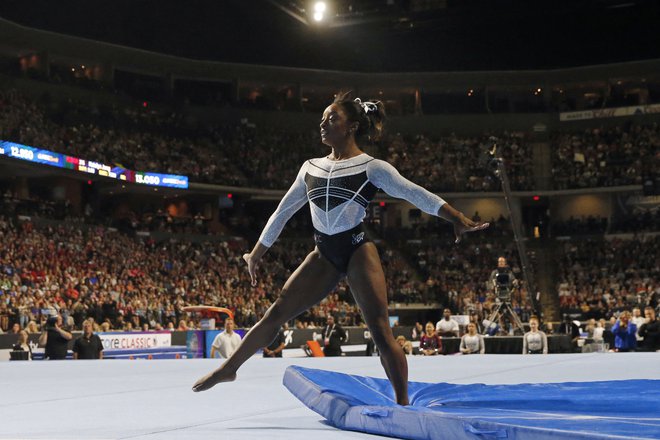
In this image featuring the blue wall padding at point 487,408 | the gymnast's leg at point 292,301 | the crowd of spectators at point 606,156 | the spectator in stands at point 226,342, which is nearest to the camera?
the blue wall padding at point 487,408

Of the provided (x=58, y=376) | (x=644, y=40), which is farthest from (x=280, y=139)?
(x=58, y=376)

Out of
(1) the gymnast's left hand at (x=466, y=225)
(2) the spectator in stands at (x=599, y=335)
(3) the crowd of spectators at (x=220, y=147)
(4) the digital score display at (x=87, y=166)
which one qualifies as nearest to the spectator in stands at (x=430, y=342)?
(2) the spectator in stands at (x=599, y=335)

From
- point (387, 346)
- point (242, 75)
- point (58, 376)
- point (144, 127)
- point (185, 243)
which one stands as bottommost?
point (58, 376)

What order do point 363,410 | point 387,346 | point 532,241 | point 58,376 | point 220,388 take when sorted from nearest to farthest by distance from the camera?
point 363,410
point 387,346
point 220,388
point 58,376
point 532,241

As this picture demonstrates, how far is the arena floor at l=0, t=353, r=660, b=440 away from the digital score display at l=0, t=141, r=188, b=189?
19.7 metres

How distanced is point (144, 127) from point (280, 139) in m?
7.14

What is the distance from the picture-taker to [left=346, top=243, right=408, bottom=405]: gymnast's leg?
4.21 metres

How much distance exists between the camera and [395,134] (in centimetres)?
4247

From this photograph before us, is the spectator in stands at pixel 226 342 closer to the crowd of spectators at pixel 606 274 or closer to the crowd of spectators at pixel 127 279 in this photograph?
the crowd of spectators at pixel 127 279

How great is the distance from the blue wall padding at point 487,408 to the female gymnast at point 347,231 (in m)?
0.39

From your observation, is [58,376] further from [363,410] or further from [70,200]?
[70,200]

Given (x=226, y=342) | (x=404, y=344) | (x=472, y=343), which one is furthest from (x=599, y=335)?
(x=226, y=342)

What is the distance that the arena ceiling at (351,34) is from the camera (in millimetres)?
33906

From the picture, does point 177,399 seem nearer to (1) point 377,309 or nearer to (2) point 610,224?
(1) point 377,309
